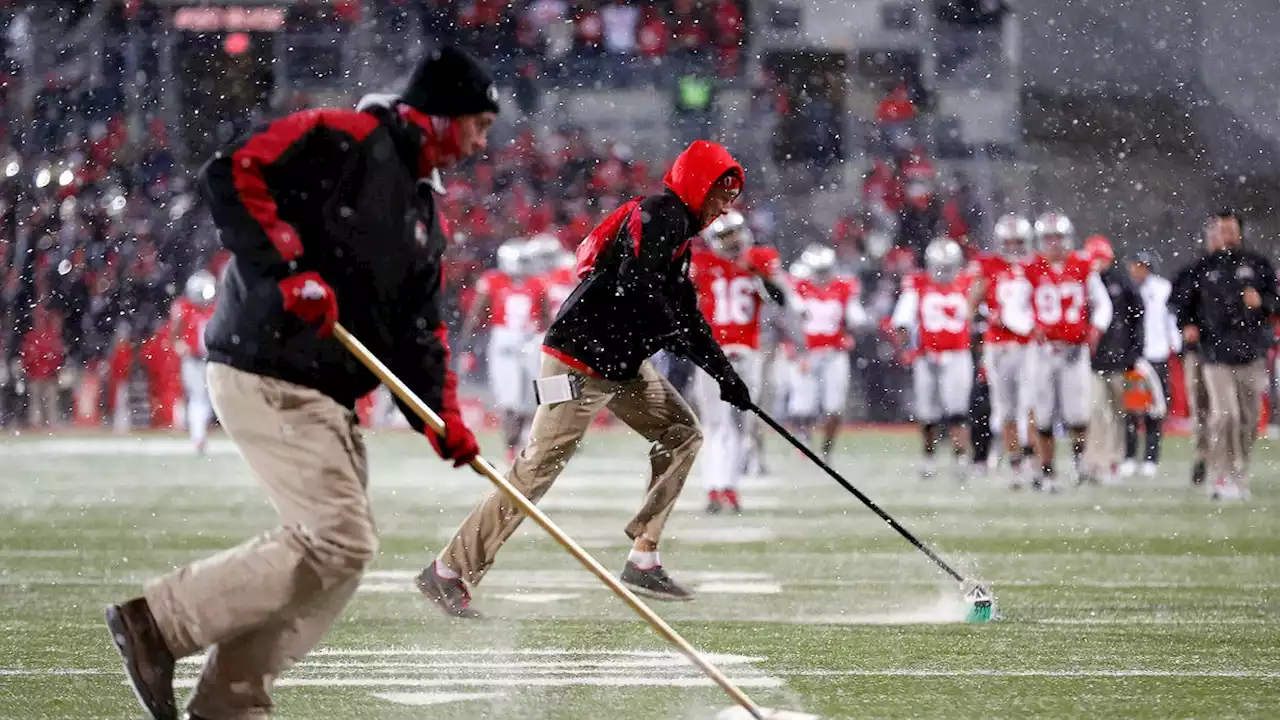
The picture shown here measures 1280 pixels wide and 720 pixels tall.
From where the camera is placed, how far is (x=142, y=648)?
17.2 ft

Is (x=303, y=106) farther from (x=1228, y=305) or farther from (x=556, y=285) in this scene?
(x=1228, y=305)

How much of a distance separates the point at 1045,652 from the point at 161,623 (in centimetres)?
349

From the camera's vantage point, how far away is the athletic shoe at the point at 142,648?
5242 millimetres

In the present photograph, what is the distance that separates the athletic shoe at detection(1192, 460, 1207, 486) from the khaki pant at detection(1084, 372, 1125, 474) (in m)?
0.96

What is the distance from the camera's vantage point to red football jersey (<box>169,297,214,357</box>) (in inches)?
938

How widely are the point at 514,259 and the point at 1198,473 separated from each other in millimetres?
6977

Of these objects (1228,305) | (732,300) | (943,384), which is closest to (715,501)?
(732,300)

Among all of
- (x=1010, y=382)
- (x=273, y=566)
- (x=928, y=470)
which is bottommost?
(x=928, y=470)

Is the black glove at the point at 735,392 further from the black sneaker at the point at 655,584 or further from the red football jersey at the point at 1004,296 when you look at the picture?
the red football jersey at the point at 1004,296

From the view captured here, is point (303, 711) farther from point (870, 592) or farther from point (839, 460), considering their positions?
point (839, 460)

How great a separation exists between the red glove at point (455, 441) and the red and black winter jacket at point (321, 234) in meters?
0.25

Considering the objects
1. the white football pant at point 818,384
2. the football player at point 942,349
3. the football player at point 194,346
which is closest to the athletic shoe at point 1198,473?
the football player at point 942,349

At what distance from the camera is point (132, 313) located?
31.4m

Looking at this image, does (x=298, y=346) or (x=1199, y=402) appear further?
(x=1199, y=402)
